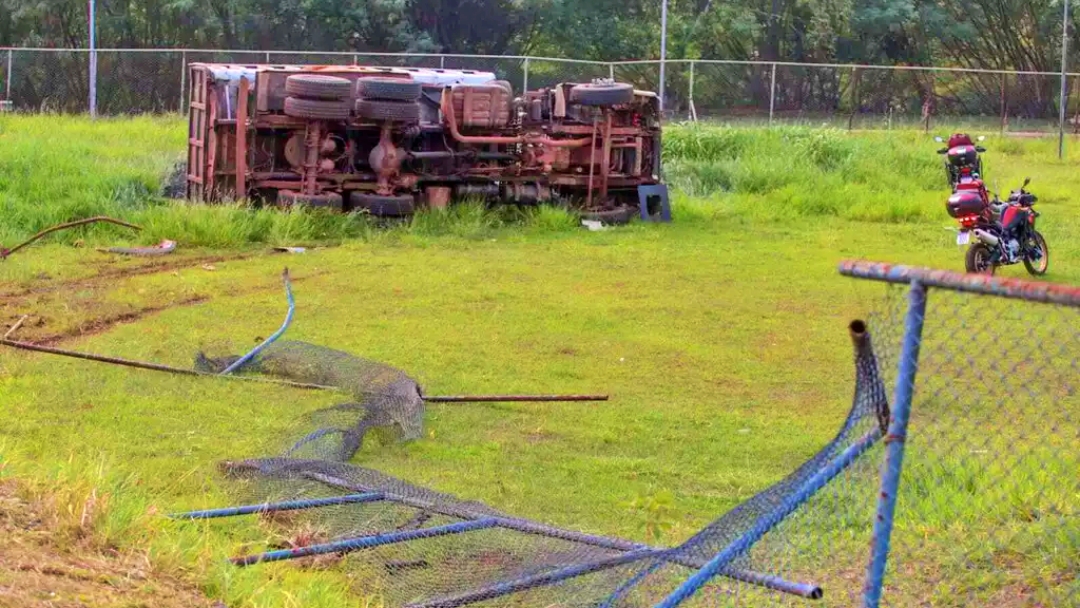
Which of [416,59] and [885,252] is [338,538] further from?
[416,59]

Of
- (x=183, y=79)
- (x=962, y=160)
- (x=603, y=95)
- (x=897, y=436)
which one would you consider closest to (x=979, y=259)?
(x=962, y=160)

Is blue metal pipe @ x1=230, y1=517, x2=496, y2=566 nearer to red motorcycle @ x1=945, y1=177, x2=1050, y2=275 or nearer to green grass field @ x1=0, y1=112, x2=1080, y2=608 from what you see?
green grass field @ x1=0, y1=112, x2=1080, y2=608

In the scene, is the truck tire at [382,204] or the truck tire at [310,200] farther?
the truck tire at [382,204]

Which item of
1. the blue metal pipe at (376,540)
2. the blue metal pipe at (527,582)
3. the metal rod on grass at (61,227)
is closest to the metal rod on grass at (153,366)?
the blue metal pipe at (376,540)

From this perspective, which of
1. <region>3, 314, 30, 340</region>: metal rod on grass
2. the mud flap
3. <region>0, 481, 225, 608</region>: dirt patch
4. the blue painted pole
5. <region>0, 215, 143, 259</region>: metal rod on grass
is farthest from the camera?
the mud flap

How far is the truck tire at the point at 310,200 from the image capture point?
1522cm

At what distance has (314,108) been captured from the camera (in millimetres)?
15102

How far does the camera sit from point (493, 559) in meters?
5.52

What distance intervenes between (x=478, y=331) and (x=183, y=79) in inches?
736

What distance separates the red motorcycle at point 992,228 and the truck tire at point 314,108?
6.16 m

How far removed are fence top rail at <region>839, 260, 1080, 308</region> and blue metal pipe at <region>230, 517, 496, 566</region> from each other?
2161mm

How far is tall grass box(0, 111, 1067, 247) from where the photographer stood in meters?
14.7

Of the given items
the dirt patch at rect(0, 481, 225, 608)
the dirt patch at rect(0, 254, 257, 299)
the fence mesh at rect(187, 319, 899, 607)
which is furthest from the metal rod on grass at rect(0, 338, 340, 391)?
the dirt patch at rect(0, 481, 225, 608)

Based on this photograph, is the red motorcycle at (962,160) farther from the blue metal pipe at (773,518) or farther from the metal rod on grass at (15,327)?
the blue metal pipe at (773,518)
